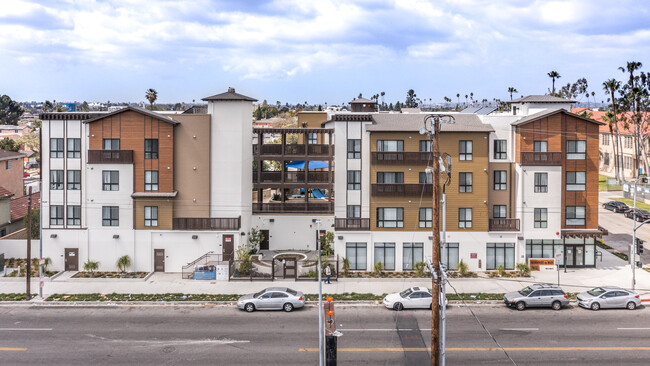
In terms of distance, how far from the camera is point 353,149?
4638 cm

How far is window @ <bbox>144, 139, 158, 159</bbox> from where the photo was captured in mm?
46062

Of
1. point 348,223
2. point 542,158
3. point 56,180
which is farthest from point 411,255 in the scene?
point 56,180

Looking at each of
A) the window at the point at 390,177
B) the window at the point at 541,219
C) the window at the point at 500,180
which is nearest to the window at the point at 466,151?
the window at the point at 500,180

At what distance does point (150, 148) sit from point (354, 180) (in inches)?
643

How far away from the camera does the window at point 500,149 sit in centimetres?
4684

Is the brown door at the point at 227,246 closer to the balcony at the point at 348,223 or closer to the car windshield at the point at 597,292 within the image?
the balcony at the point at 348,223

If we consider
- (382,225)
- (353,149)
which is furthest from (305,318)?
(353,149)

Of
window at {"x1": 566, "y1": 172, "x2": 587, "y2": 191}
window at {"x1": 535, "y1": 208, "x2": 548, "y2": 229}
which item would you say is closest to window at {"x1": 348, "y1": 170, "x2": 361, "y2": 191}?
window at {"x1": 535, "y1": 208, "x2": 548, "y2": 229}

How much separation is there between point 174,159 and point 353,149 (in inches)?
566

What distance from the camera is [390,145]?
46.2 m

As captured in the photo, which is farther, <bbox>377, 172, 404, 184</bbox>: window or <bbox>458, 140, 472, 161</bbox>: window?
<bbox>377, 172, 404, 184</bbox>: window

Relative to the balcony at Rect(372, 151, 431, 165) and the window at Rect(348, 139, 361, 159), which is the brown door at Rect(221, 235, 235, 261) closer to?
the window at Rect(348, 139, 361, 159)

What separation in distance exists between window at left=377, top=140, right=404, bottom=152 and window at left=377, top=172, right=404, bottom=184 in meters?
1.91

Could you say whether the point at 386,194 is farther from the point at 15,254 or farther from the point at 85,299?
the point at 15,254
